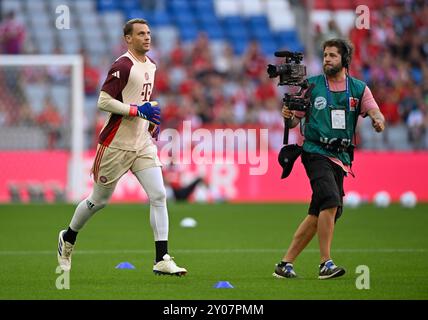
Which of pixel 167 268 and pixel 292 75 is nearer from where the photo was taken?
pixel 292 75

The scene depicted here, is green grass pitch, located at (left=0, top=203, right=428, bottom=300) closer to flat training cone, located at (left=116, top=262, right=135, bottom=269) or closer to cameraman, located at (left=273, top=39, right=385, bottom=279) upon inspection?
flat training cone, located at (left=116, top=262, right=135, bottom=269)

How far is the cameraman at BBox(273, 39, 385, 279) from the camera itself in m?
11.0

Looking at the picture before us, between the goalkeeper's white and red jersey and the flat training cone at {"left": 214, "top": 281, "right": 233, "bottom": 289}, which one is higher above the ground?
the goalkeeper's white and red jersey

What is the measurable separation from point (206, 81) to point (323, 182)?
1805 centimetres

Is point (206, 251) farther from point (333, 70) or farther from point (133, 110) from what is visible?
point (333, 70)

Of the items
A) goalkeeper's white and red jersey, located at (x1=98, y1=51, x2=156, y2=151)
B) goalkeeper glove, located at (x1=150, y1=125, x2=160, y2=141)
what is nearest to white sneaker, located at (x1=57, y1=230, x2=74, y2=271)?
goalkeeper's white and red jersey, located at (x1=98, y1=51, x2=156, y2=151)

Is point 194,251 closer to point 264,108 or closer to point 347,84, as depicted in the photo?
point 347,84

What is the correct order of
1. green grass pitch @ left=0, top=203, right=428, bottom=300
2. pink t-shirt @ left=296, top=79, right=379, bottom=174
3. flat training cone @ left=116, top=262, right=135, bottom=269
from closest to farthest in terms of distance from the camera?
green grass pitch @ left=0, top=203, right=428, bottom=300 → pink t-shirt @ left=296, top=79, right=379, bottom=174 → flat training cone @ left=116, top=262, right=135, bottom=269

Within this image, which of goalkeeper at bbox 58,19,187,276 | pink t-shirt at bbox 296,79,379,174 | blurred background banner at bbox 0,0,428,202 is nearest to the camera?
pink t-shirt at bbox 296,79,379,174

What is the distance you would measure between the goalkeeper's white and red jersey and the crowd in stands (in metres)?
Answer: 14.8

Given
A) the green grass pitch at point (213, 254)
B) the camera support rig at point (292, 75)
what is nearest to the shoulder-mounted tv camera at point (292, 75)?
the camera support rig at point (292, 75)

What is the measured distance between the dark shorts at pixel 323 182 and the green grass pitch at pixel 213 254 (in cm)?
75

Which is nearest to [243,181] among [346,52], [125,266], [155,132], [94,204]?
[125,266]

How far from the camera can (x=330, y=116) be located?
36.4 feet
